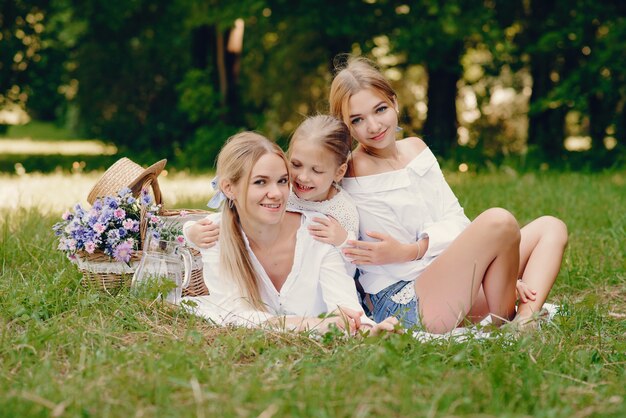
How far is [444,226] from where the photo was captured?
372 centimetres

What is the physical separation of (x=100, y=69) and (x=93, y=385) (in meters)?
15.4

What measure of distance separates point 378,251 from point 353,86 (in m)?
0.86

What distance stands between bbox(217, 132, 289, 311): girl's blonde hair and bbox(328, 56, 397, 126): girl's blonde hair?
0.47 meters

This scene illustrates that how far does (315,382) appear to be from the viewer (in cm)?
258

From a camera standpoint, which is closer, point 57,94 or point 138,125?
point 57,94

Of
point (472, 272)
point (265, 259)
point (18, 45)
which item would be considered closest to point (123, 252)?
point (265, 259)

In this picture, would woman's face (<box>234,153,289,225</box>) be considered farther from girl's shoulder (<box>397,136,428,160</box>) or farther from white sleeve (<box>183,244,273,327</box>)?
girl's shoulder (<box>397,136,428,160</box>)

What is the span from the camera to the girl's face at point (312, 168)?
358cm

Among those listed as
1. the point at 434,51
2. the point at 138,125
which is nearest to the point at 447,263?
the point at 434,51

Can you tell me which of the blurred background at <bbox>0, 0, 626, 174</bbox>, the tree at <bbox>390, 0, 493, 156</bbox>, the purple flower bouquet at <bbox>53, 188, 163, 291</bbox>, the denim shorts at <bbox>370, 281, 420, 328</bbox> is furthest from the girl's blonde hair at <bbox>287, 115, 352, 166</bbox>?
the tree at <bbox>390, 0, 493, 156</bbox>

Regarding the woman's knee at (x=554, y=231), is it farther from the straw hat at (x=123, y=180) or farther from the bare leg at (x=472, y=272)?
the straw hat at (x=123, y=180)

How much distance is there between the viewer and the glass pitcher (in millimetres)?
3662

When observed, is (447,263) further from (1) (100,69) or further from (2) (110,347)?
(1) (100,69)

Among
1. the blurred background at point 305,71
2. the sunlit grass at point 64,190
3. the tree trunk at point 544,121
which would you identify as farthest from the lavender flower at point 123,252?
the tree trunk at point 544,121
